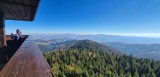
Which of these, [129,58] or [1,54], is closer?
[1,54]

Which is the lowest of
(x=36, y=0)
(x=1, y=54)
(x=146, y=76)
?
(x=146, y=76)

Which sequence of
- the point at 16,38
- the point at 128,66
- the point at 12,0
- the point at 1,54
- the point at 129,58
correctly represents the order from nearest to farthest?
the point at 12,0, the point at 1,54, the point at 16,38, the point at 128,66, the point at 129,58

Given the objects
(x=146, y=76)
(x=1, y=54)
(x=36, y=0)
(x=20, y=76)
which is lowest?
(x=146, y=76)

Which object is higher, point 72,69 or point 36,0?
point 36,0

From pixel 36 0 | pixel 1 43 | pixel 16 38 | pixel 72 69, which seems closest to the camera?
pixel 36 0

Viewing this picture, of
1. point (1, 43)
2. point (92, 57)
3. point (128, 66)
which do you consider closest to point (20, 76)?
point (1, 43)

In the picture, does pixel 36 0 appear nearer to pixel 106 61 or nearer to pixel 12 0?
pixel 12 0

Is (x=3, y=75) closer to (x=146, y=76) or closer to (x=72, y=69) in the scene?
(x=72, y=69)

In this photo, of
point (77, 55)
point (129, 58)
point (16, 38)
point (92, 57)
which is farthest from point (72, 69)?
point (16, 38)

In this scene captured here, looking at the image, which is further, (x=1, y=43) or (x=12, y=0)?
(x=1, y=43)
